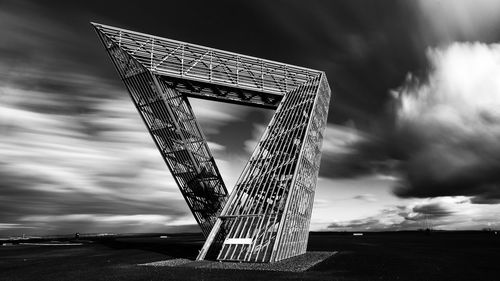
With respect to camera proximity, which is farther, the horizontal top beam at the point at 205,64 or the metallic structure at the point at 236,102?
the horizontal top beam at the point at 205,64

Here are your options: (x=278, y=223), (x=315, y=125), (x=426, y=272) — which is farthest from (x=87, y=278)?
(x=315, y=125)

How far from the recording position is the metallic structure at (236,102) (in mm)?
20781

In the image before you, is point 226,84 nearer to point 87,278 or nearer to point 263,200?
point 263,200

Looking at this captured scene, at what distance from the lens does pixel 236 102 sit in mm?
26766

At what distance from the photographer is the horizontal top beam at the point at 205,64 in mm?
23547

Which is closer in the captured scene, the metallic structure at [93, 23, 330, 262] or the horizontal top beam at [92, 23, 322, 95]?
the metallic structure at [93, 23, 330, 262]

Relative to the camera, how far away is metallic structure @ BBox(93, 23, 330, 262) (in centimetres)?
2078

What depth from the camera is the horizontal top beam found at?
77.3ft

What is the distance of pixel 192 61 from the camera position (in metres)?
24.8

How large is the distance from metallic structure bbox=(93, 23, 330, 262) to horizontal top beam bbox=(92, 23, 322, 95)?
70mm

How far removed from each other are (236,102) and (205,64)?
390 cm

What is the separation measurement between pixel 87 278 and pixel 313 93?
1895 centimetres

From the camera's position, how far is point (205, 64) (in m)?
24.9

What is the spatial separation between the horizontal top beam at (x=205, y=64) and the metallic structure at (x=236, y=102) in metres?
0.07
